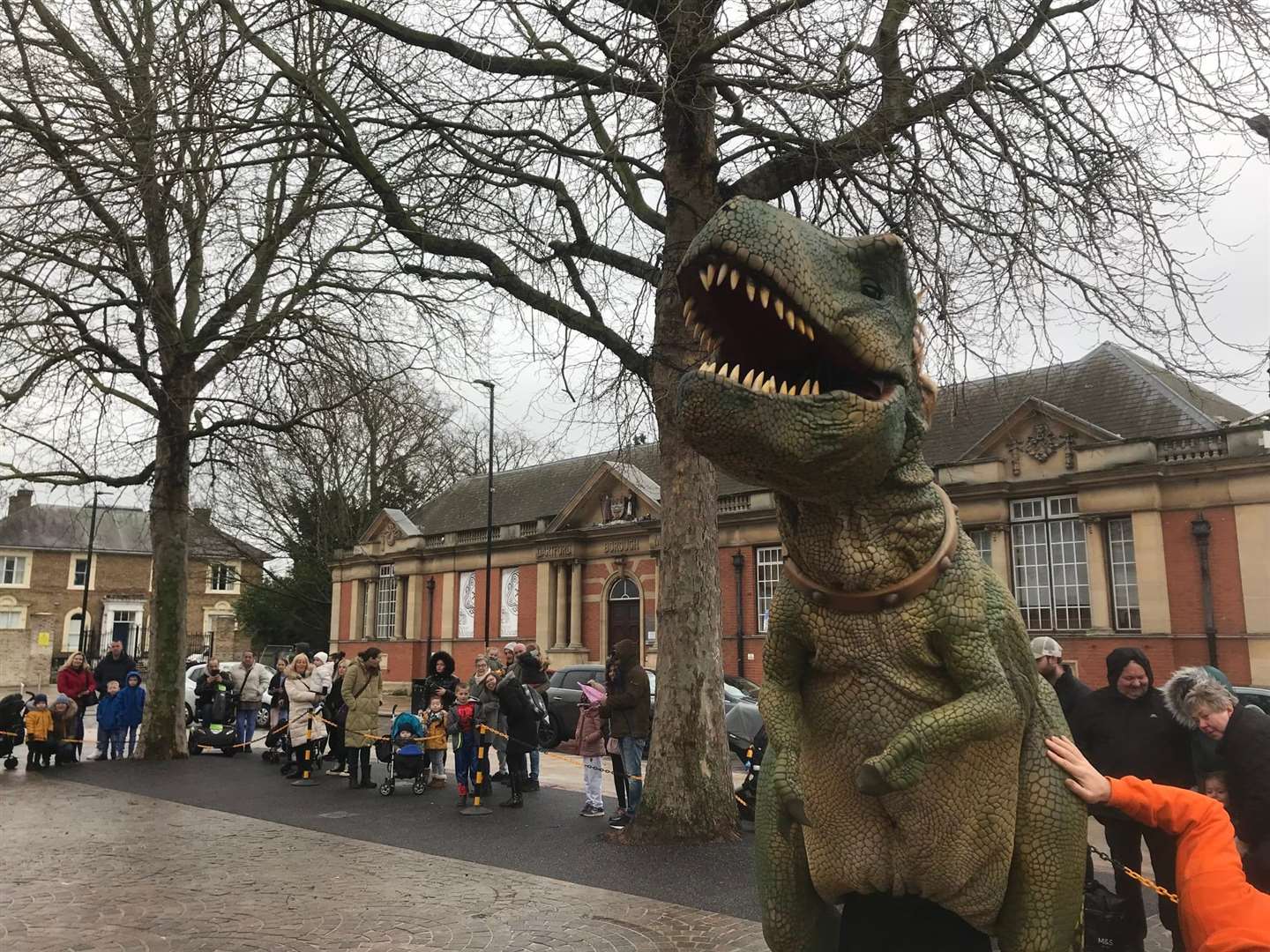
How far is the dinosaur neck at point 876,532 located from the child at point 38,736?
52.9ft

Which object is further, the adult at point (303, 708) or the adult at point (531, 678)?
the adult at point (303, 708)

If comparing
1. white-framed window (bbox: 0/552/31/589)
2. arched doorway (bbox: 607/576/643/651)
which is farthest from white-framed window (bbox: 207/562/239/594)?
arched doorway (bbox: 607/576/643/651)

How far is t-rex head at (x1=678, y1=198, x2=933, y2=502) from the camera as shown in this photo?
2.30m

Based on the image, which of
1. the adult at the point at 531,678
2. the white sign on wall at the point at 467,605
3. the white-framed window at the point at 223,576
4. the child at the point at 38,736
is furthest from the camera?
the white sign on wall at the point at 467,605

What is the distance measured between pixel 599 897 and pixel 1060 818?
5.15 metres

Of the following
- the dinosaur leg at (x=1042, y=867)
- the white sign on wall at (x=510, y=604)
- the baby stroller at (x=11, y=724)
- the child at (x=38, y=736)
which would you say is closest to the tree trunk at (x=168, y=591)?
the child at (x=38, y=736)

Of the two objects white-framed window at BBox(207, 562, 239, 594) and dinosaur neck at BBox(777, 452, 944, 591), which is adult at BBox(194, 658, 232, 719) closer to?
white-framed window at BBox(207, 562, 239, 594)

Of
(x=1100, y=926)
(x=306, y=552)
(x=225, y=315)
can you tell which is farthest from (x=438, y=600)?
(x=1100, y=926)

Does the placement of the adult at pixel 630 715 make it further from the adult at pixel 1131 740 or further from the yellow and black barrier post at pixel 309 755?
the yellow and black barrier post at pixel 309 755

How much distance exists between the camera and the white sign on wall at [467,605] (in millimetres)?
35812

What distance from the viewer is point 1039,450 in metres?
22.7

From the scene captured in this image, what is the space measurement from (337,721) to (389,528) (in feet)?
85.5

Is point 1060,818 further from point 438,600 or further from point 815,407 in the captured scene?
point 438,600

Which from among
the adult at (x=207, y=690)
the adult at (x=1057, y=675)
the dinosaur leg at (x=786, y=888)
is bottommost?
the adult at (x=207, y=690)
